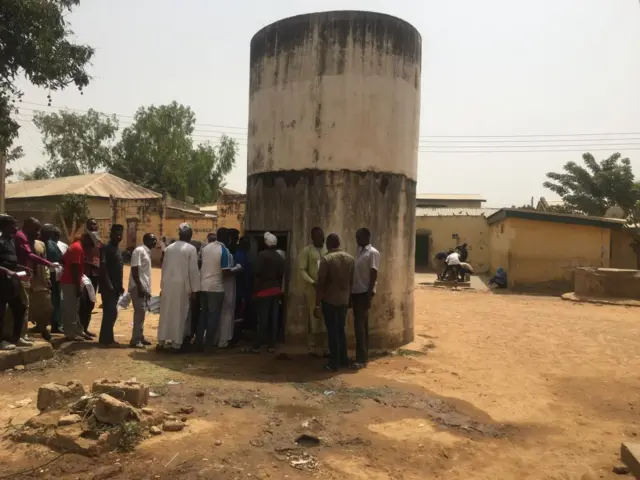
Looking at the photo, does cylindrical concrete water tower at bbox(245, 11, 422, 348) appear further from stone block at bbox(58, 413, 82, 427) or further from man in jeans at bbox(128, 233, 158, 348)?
stone block at bbox(58, 413, 82, 427)

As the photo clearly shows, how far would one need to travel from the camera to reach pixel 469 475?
3.77 m

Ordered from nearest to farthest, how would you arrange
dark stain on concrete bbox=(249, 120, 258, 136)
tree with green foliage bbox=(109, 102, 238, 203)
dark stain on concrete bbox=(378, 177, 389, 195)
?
dark stain on concrete bbox=(378, 177, 389, 195) < dark stain on concrete bbox=(249, 120, 258, 136) < tree with green foliage bbox=(109, 102, 238, 203)

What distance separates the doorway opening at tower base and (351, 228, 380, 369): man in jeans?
1132 mm

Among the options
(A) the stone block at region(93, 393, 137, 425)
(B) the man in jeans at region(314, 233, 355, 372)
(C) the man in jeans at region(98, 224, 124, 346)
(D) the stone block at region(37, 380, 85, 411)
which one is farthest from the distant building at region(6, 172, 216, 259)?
(A) the stone block at region(93, 393, 137, 425)

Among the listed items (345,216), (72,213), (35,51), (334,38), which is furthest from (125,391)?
(72,213)

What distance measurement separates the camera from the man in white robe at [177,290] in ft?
23.3

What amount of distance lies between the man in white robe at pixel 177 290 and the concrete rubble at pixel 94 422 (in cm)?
269

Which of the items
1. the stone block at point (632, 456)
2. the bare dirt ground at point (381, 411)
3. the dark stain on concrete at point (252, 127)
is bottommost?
the bare dirt ground at point (381, 411)

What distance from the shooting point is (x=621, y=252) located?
20516 millimetres

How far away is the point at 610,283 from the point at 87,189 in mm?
28393

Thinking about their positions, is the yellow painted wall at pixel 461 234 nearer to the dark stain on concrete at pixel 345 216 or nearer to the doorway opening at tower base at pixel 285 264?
the dark stain on concrete at pixel 345 216

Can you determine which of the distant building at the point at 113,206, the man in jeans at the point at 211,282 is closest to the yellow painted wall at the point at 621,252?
the distant building at the point at 113,206

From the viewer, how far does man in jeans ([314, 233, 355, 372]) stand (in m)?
6.45

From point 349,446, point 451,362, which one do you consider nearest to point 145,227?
point 451,362
